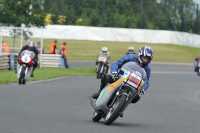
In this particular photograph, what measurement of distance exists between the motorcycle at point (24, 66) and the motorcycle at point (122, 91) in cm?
1045

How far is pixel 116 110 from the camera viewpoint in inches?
426

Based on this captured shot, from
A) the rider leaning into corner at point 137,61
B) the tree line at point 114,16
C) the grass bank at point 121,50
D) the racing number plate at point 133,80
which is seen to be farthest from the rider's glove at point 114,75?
the tree line at point 114,16

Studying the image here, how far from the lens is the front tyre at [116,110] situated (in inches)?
425

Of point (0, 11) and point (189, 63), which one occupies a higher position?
point (0, 11)

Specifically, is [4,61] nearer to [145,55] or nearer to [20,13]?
[20,13]

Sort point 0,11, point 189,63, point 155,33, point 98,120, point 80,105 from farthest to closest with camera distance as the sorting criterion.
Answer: point 155,33 → point 189,63 → point 0,11 → point 80,105 → point 98,120

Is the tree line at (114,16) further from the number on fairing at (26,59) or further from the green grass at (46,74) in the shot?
the number on fairing at (26,59)

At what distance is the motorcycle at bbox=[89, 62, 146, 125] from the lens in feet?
35.8

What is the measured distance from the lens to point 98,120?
11.7m

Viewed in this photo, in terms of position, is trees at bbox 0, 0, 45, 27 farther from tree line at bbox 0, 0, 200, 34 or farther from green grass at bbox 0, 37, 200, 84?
tree line at bbox 0, 0, 200, 34

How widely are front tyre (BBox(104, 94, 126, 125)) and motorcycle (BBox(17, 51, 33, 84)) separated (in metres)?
10.8

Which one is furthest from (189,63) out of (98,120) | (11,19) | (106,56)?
(98,120)

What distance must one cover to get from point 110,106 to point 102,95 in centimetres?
27

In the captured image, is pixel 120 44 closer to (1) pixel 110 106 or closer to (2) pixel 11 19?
(2) pixel 11 19
